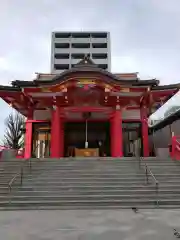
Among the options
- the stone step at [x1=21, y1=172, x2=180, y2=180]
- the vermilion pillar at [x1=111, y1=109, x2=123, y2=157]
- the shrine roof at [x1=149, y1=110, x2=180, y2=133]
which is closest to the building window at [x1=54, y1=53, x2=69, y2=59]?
the shrine roof at [x1=149, y1=110, x2=180, y2=133]

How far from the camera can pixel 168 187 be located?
980 cm

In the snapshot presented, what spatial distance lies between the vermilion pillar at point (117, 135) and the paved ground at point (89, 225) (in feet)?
26.8

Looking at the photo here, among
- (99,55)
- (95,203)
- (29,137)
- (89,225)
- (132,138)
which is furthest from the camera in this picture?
(99,55)

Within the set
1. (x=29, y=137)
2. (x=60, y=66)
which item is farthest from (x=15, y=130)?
(x=60, y=66)

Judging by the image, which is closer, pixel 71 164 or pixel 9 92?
pixel 71 164

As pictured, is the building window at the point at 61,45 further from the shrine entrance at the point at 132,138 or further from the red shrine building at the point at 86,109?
the shrine entrance at the point at 132,138

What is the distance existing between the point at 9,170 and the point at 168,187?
6.73 metres

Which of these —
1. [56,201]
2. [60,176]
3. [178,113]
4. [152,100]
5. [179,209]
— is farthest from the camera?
[178,113]

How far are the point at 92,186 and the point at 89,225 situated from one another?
12.5 feet

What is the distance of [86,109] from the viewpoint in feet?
56.3

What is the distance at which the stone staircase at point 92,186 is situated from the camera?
8.74m

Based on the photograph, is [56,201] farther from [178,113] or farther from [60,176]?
[178,113]

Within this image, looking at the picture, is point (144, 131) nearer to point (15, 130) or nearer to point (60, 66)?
point (15, 130)

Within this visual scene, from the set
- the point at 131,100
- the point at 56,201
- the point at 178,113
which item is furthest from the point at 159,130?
the point at 56,201
